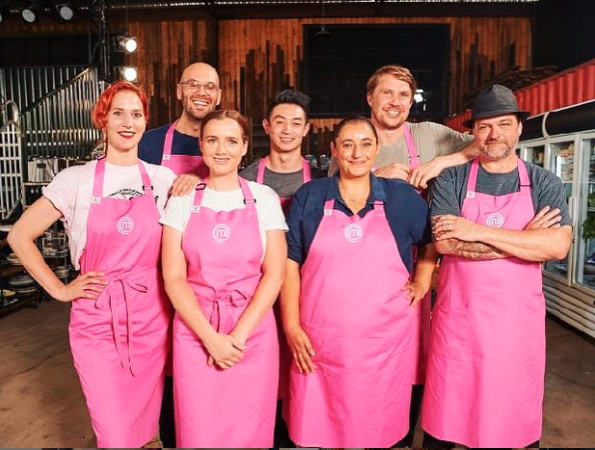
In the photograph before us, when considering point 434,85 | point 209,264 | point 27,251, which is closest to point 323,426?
point 209,264

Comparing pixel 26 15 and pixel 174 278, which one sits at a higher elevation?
pixel 26 15

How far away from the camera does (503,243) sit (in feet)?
6.06

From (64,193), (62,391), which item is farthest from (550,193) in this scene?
(62,391)

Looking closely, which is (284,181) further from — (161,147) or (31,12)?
(31,12)

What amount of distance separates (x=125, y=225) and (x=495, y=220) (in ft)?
4.60

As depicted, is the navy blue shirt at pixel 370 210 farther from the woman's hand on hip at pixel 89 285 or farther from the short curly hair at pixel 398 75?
the woman's hand on hip at pixel 89 285

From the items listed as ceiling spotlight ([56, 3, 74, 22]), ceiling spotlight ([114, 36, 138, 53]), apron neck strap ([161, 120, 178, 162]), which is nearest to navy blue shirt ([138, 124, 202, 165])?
apron neck strap ([161, 120, 178, 162])

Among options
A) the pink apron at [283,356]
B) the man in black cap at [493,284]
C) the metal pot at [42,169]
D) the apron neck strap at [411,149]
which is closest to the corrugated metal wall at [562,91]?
the apron neck strap at [411,149]

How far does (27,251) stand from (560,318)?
480 cm

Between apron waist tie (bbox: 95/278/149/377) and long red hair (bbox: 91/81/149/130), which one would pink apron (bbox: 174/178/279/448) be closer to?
apron waist tie (bbox: 95/278/149/377)

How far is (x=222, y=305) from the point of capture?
1.76 metres

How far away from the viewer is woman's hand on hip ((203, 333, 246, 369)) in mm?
1707

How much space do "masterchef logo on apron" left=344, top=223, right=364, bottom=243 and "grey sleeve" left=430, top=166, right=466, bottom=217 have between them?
0.32m

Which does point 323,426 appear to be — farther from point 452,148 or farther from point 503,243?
point 452,148
